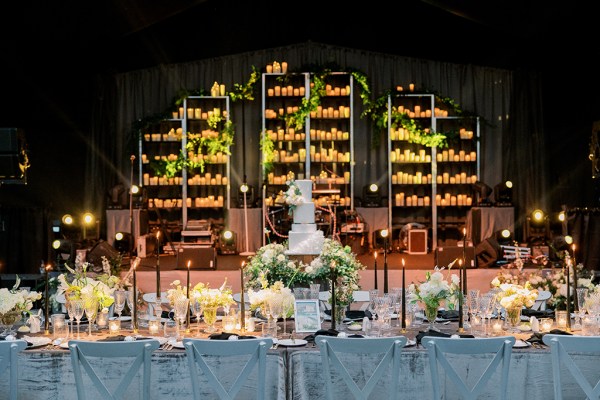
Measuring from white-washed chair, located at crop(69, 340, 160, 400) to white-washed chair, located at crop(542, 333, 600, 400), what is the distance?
5.91ft

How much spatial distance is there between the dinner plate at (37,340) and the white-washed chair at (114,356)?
50 centimetres

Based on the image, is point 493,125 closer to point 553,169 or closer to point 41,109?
point 553,169

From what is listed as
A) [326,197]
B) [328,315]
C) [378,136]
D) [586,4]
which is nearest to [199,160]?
[326,197]

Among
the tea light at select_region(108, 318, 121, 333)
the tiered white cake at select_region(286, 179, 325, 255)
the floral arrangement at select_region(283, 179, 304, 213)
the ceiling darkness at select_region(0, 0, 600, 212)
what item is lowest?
the tea light at select_region(108, 318, 121, 333)

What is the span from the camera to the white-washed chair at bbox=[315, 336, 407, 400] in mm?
3812

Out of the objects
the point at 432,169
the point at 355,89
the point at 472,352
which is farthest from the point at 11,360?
the point at 355,89

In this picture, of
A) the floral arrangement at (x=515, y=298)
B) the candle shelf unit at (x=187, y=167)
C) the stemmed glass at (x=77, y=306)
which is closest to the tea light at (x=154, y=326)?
the stemmed glass at (x=77, y=306)

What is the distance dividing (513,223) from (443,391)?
871 centimetres

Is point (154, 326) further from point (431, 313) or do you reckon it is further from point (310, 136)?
point (310, 136)

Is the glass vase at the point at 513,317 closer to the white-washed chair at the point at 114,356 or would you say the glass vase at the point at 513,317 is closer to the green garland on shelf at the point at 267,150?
the white-washed chair at the point at 114,356

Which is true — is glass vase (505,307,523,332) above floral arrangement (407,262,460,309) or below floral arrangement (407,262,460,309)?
below

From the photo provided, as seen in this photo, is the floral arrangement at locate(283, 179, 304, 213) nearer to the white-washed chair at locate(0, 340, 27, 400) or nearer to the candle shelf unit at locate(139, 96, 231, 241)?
the white-washed chair at locate(0, 340, 27, 400)

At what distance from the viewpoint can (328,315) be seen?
17.0 ft

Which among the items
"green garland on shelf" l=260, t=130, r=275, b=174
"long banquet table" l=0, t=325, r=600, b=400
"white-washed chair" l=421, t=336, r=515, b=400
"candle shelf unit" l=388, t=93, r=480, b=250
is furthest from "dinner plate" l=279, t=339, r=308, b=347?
"candle shelf unit" l=388, t=93, r=480, b=250
